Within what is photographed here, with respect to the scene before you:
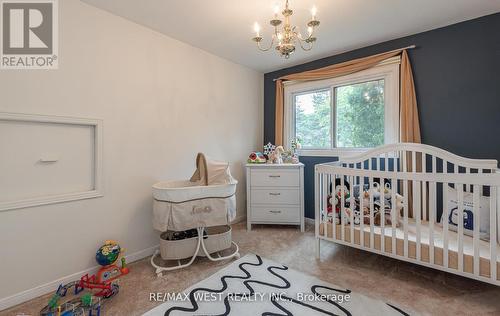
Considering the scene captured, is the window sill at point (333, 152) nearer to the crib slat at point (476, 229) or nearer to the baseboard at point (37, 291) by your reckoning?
the crib slat at point (476, 229)

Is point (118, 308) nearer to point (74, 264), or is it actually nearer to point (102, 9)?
point (74, 264)

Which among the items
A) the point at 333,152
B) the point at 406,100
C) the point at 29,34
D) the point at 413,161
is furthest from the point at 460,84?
the point at 29,34

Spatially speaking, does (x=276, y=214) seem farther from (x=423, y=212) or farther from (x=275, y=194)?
(x=423, y=212)

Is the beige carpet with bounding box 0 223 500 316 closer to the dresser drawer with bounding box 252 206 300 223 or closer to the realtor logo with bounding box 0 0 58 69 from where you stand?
the dresser drawer with bounding box 252 206 300 223

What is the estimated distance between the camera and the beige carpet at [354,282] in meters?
1.55

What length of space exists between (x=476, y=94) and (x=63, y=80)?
3694 mm

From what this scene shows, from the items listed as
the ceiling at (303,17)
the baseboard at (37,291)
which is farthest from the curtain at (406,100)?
the baseboard at (37,291)

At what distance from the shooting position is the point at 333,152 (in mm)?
3146

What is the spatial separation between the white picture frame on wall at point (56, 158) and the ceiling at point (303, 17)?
103cm

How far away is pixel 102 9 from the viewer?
2010 mm

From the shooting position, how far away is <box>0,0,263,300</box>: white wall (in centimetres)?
167

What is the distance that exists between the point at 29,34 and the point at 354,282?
3.22 metres

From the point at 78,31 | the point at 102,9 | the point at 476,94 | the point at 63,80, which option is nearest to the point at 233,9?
the point at 102,9

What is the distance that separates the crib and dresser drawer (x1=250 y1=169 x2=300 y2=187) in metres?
0.61
